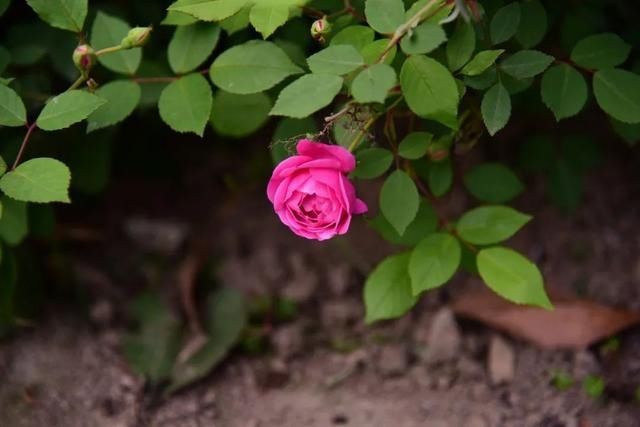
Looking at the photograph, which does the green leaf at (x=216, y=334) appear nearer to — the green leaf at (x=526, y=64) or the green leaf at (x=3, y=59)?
the green leaf at (x=3, y=59)

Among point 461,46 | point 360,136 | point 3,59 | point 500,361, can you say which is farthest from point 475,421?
point 3,59

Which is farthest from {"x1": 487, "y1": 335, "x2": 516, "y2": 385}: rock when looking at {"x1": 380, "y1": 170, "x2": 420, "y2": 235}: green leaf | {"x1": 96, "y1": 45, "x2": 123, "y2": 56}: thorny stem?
{"x1": 96, "y1": 45, "x2": 123, "y2": 56}: thorny stem

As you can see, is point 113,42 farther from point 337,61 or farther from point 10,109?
point 337,61

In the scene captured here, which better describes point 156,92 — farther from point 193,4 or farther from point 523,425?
point 523,425

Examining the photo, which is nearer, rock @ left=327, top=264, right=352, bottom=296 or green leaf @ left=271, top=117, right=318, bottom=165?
green leaf @ left=271, top=117, right=318, bottom=165

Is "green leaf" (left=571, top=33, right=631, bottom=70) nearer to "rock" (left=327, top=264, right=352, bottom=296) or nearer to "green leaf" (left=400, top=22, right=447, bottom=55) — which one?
"green leaf" (left=400, top=22, right=447, bottom=55)

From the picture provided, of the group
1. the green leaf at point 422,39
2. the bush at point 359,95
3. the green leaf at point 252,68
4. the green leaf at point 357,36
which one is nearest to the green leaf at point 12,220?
the bush at point 359,95

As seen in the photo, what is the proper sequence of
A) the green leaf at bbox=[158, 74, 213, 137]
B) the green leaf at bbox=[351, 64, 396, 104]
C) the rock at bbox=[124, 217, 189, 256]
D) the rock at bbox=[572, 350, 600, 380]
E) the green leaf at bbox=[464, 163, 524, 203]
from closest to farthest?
1. the green leaf at bbox=[351, 64, 396, 104]
2. the green leaf at bbox=[158, 74, 213, 137]
3. the green leaf at bbox=[464, 163, 524, 203]
4. the rock at bbox=[572, 350, 600, 380]
5. the rock at bbox=[124, 217, 189, 256]

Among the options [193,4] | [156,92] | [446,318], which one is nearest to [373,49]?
[193,4]
